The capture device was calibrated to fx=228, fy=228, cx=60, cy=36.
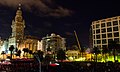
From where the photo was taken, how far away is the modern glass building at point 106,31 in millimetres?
140625

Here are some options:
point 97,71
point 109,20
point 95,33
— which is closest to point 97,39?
point 95,33

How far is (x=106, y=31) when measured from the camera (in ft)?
481

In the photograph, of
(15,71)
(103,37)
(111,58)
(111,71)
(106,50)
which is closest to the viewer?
(111,71)

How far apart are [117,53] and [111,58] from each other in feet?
16.5

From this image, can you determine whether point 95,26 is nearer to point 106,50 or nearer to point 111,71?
point 106,50

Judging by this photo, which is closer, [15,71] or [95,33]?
[15,71]

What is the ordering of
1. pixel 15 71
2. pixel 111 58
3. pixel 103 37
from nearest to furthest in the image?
pixel 15 71
pixel 111 58
pixel 103 37

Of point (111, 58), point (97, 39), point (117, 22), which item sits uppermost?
point (117, 22)

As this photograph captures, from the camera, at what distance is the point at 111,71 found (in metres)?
49.4

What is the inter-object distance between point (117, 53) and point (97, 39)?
19841mm

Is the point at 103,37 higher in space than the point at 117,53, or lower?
higher

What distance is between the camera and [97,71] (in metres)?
50.2

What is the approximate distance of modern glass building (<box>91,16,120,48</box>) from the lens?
140625 millimetres

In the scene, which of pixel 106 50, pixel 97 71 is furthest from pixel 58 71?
pixel 106 50
